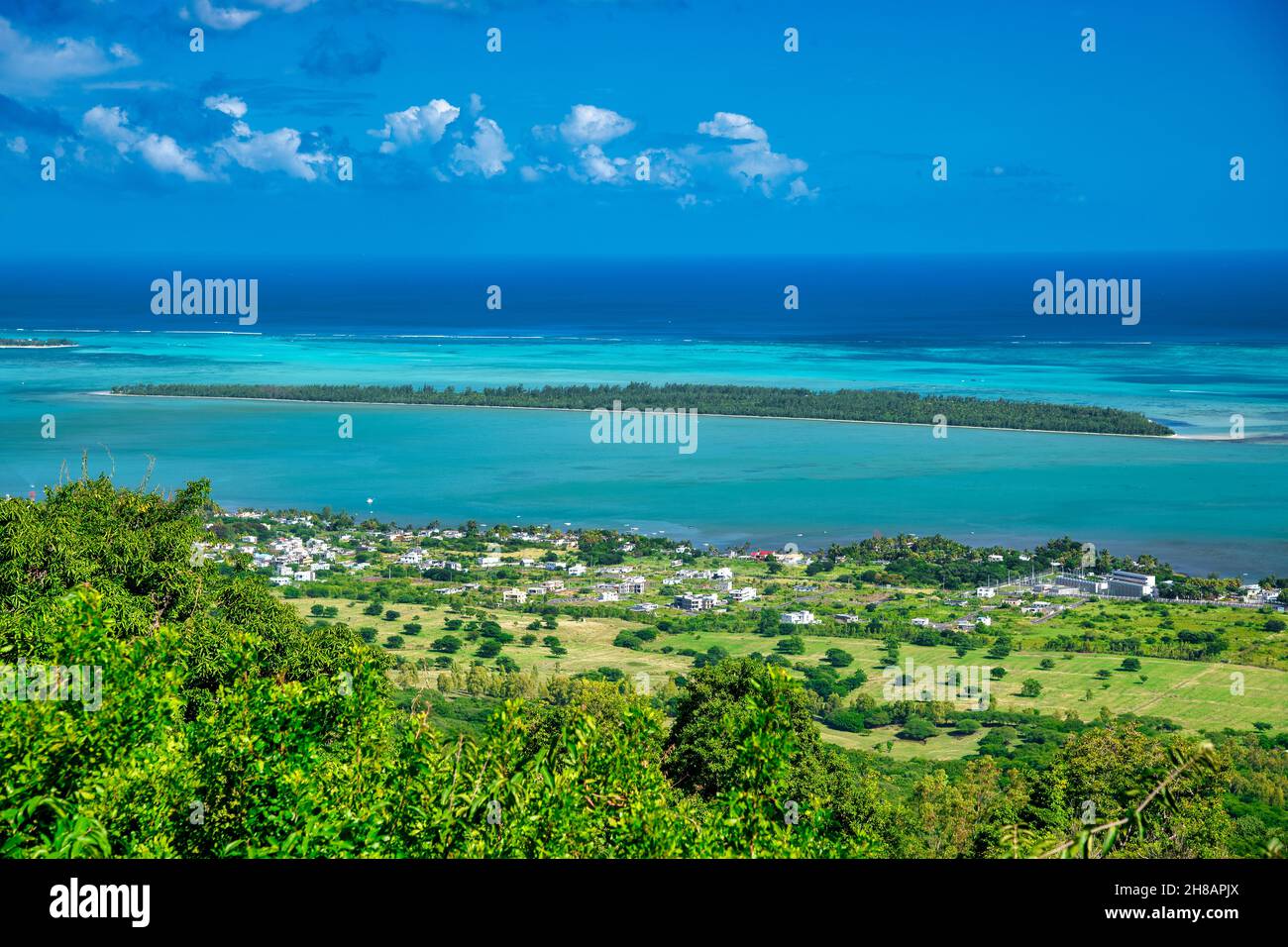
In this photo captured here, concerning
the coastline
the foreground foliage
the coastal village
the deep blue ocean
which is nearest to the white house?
the coastal village

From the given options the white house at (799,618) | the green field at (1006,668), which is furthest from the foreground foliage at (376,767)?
the white house at (799,618)

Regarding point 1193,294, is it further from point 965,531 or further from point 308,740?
point 308,740

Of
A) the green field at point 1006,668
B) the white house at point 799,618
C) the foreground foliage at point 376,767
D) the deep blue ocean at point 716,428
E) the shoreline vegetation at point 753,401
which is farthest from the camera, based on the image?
the shoreline vegetation at point 753,401

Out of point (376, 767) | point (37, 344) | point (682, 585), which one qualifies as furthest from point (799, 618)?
point (37, 344)

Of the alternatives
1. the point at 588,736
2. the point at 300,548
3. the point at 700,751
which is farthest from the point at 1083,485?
the point at 588,736

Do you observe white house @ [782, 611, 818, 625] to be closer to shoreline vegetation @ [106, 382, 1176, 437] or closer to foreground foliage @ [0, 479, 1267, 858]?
foreground foliage @ [0, 479, 1267, 858]

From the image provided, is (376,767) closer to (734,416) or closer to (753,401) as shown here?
(734,416)

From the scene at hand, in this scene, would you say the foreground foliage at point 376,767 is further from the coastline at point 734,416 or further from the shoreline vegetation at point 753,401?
the shoreline vegetation at point 753,401

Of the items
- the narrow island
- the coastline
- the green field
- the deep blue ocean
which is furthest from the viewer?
the narrow island
